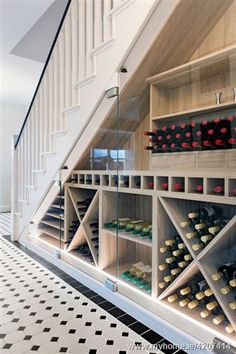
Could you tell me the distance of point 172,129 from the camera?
1918mm

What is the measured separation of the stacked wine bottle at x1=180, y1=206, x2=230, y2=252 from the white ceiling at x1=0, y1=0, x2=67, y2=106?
288cm

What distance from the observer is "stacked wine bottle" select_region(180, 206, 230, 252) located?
159cm

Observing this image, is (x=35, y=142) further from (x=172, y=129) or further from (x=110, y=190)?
(x=172, y=129)

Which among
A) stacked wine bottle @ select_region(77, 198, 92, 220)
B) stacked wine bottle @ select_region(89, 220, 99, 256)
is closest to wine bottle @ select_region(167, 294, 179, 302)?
stacked wine bottle @ select_region(89, 220, 99, 256)

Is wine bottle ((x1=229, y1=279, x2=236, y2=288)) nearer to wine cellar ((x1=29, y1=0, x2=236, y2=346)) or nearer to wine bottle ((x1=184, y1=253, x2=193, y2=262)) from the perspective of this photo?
wine cellar ((x1=29, y1=0, x2=236, y2=346))

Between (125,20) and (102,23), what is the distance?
0.35 m

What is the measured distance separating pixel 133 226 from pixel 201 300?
79 cm

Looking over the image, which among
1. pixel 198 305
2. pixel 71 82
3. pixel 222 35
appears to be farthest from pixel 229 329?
pixel 71 82

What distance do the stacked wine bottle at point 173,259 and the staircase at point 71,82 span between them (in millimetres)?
1316

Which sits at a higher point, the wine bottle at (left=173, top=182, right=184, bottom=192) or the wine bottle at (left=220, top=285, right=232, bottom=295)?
the wine bottle at (left=173, top=182, right=184, bottom=192)

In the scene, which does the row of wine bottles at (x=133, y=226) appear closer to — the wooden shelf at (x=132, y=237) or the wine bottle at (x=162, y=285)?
the wooden shelf at (x=132, y=237)

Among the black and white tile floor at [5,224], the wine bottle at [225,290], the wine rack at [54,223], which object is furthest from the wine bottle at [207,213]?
the black and white tile floor at [5,224]

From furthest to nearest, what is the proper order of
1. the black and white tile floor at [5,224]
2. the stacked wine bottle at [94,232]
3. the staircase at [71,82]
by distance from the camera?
1. the black and white tile floor at [5,224]
2. the stacked wine bottle at [94,232]
3. the staircase at [71,82]

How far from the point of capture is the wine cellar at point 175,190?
61.7 inches
